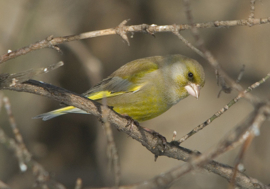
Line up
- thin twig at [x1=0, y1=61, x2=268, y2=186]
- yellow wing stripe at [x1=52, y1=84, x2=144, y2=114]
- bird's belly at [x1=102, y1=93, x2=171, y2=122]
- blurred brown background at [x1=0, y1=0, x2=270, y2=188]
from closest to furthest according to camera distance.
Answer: thin twig at [x1=0, y1=61, x2=268, y2=186]
bird's belly at [x1=102, y1=93, x2=171, y2=122]
yellow wing stripe at [x1=52, y1=84, x2=144, y2=114]
blurred brown background at [x1=0, y1=0, x2=270, y2=188]

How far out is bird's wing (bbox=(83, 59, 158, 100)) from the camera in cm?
444

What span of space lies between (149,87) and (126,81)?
39 cm

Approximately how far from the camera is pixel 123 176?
24.0 feet

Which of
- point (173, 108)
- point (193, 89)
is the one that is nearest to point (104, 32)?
point (193, 89)

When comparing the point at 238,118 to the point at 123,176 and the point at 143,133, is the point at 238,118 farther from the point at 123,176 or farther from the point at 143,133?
the point at 143,133

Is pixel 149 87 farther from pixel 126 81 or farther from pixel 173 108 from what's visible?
pixel 173 108

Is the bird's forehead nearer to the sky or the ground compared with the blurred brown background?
nearer to the ground

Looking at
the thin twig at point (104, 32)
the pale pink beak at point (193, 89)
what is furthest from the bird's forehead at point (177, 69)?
the thin twig at point (104, 32)

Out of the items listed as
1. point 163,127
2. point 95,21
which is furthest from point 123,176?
point 95,21

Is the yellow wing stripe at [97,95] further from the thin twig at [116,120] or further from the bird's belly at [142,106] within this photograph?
the thin twig at [116,120]

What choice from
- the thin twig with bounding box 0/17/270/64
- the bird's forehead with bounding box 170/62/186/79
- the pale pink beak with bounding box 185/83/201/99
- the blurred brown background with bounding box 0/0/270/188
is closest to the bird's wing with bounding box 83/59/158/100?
the bird's forehead with bounding box 170/62/186/79

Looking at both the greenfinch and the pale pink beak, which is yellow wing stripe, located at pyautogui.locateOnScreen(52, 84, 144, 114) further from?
the pale pink beak

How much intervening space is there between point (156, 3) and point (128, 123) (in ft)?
14.3

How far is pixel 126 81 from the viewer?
4566mm
